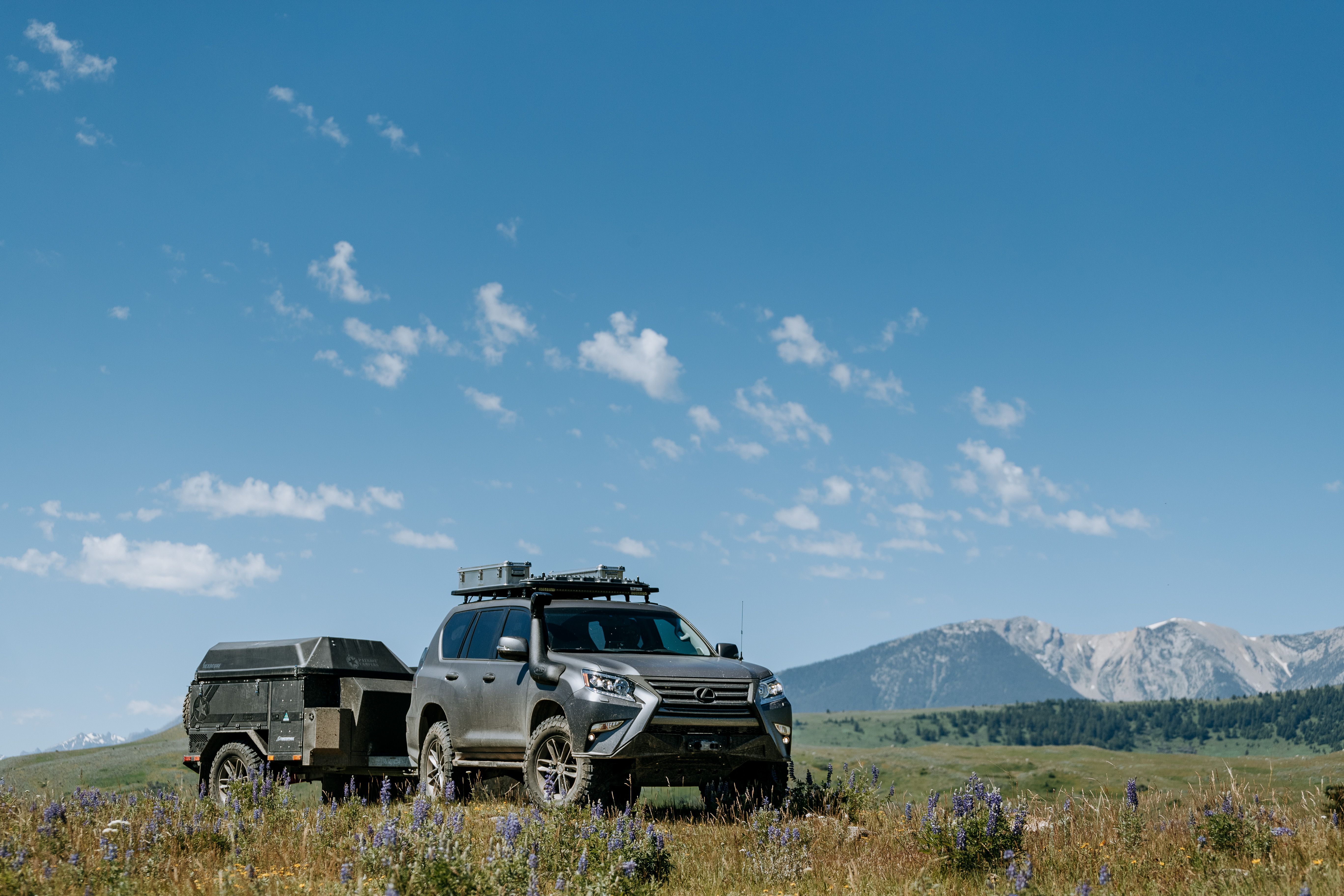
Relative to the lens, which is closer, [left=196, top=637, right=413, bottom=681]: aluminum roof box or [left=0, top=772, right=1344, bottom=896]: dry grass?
[left=0, top=772, right=1344, bottom=896]: dry grass

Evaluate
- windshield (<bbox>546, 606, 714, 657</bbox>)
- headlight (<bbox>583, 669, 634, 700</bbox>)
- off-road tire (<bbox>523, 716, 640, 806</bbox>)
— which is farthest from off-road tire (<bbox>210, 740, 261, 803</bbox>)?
headlight (<bbox>583, 669, 634, 700</bbox>)

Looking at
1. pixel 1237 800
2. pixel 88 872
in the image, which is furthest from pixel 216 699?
pixel 1237 800

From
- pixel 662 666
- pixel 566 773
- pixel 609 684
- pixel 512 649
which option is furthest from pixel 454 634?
pixel 662 666

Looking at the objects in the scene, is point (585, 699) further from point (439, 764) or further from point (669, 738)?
point (439, 764)

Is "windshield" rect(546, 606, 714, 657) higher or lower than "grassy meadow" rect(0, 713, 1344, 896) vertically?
higher

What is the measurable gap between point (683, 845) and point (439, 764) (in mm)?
4490

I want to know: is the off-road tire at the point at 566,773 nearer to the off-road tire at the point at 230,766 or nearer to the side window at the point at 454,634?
the side window at the point at 454,634

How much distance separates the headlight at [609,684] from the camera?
35.1ft

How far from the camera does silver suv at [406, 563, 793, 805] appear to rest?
10625 mm

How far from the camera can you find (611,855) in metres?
7.49

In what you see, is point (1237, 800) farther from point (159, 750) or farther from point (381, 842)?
point (159, 750)

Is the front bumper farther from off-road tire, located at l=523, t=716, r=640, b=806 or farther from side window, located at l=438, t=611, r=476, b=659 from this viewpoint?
side window, located at l=438, t=611, r=476, b=659

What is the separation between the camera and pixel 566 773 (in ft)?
35.8

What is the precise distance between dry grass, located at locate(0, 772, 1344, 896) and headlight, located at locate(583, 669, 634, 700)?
3.82ft
